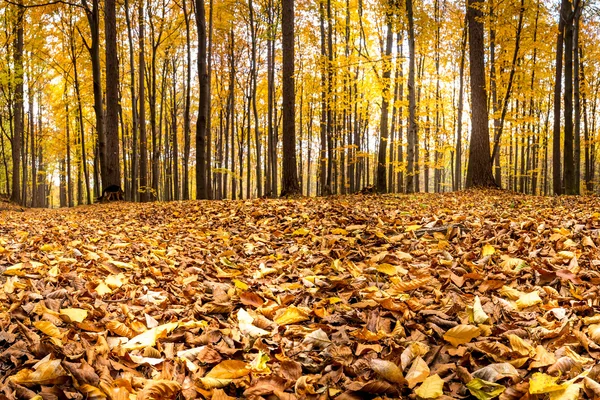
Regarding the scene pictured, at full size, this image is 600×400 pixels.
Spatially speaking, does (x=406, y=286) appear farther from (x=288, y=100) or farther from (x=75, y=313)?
(x=288, y=100)

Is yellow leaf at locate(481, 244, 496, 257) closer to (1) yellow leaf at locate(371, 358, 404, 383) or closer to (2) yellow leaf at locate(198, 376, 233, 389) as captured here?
(1) yellow leaf at locate(371, 358, 404, 383)

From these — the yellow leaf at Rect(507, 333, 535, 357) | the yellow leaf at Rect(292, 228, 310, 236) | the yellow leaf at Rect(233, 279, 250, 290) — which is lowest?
the yellow leaf at Rect(507, 333, 535, 357)

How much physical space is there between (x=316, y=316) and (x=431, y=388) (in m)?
0.78

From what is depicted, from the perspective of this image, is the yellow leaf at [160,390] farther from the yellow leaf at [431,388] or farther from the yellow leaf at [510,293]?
the yellow leaf at [510,293]

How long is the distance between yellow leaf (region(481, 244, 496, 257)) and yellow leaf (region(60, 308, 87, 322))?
256 centimetres

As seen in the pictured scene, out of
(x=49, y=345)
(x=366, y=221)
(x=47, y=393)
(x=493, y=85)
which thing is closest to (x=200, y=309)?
(x=49, y=345)

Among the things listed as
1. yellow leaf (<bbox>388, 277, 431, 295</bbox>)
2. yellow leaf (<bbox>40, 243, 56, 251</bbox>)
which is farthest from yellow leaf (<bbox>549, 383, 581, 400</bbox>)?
yellow leaf (<bbox>40, 243, 56, 251</bbox>)

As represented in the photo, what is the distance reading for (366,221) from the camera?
Answer: 3.94 metres

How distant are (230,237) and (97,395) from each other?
265cm

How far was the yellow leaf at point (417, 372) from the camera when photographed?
1.38 metres

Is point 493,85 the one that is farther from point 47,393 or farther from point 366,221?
point 47,393

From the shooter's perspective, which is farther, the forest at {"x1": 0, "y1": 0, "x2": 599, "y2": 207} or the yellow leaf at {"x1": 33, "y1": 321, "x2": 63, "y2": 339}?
the forest at {"x1": 0, "y1": 0, "x2": 599, "y2": 207}

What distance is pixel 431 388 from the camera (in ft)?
4.39

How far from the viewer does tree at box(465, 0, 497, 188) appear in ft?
29.7
